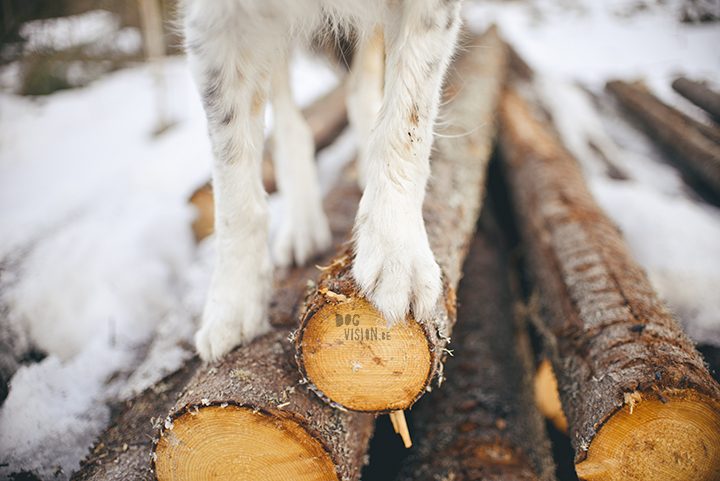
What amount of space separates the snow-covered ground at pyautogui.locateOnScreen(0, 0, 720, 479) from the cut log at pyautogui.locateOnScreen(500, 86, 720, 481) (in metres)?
0.59

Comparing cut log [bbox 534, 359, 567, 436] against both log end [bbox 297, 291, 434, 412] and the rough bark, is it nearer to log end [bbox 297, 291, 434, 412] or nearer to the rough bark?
log end [bbox 297, 291, 434, 412]

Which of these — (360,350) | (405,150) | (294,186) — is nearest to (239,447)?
(360,350)

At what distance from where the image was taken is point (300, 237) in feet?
5.83

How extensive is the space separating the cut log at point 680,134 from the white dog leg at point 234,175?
390cm

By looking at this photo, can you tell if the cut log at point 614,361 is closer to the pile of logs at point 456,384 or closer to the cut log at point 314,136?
the pile of logs at point 456,384

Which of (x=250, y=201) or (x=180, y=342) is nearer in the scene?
(x=250, y=201)

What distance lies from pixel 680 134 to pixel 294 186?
4371 mm

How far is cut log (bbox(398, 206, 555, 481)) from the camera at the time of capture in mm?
1287

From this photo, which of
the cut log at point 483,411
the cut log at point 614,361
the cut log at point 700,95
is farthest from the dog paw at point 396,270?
the cut log at point 700,95

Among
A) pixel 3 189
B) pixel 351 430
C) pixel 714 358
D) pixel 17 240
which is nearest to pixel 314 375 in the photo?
pixel 351 430

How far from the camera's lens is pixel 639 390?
0.86 metres

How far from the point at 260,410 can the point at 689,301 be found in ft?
6.67

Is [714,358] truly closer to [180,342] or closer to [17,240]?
[180,342]

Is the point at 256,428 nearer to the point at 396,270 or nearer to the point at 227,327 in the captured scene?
the point at 227,327
